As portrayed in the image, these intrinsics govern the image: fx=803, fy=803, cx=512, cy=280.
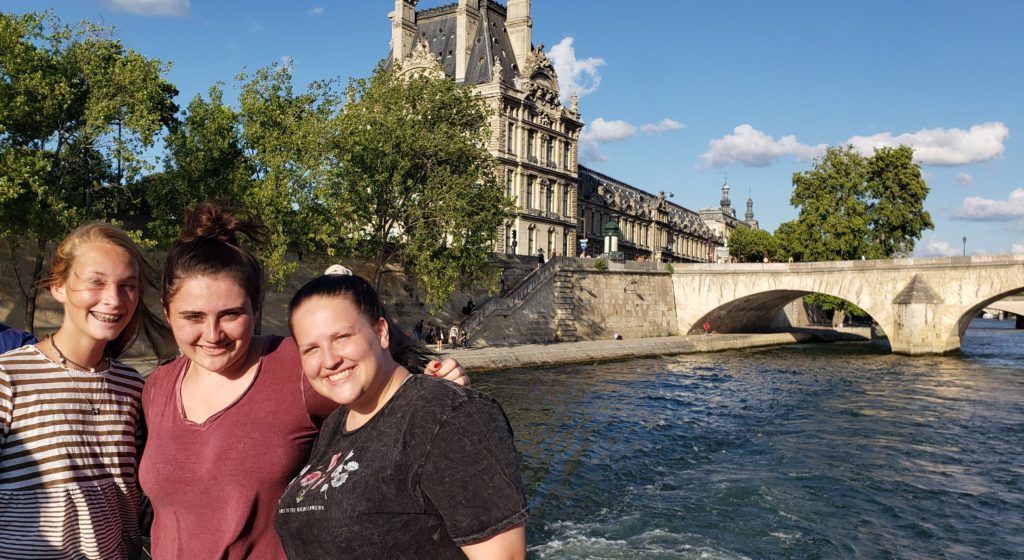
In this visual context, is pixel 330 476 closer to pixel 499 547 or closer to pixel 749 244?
pixel 499 547

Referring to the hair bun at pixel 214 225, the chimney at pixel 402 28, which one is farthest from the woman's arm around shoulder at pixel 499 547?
the chimney at pixel 402 28

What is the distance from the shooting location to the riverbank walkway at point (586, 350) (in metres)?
26.5

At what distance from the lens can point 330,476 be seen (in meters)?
2.32

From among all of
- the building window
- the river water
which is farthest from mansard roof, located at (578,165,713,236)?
the river water

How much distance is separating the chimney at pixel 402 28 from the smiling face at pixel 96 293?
176 feet

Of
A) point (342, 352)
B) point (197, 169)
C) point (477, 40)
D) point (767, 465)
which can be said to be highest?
point (477, 40)

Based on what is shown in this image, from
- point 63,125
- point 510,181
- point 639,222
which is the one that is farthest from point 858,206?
point 63,125

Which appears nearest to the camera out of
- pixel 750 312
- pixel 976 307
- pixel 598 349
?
pixel 598 349

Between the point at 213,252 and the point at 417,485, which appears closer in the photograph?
the point at 417,485

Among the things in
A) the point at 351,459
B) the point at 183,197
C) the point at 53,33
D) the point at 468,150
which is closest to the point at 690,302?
the point at 468,150

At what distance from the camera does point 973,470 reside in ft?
45.5

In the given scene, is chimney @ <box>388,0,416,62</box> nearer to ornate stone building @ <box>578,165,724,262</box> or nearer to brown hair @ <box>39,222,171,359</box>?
ornate stone building @ <box>578,165,724,262</box>

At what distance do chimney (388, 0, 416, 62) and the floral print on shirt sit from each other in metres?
54.6

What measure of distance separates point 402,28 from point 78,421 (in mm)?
55207
